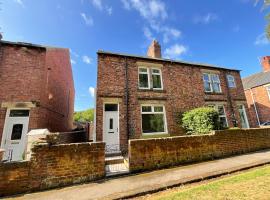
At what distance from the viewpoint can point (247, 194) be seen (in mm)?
3773

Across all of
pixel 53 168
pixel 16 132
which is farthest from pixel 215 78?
pixel 16 132

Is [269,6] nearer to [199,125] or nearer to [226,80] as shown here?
[199,125]

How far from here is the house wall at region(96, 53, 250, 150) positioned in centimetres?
990

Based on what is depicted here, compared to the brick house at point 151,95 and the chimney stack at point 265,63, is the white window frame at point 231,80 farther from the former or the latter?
the chimney stack at point 265,63

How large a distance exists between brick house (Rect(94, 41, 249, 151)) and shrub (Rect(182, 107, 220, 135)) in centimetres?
119

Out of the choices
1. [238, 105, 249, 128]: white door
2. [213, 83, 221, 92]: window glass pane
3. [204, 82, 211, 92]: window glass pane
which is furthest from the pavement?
[238, 105, 249, 128]: white door

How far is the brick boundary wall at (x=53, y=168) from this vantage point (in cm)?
457

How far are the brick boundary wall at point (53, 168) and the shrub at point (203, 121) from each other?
6.62m

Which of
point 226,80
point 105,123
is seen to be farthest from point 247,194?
point 226,80

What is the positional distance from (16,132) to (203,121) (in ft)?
37.1

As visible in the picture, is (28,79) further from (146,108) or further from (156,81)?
(156,81)

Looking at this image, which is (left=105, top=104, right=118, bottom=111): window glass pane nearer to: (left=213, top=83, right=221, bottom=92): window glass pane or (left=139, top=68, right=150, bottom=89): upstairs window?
(left=139, top=68, right=150, bottom=89): upstairs window

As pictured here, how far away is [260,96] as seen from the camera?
2108 cm

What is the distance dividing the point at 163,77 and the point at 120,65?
3.77 metres
